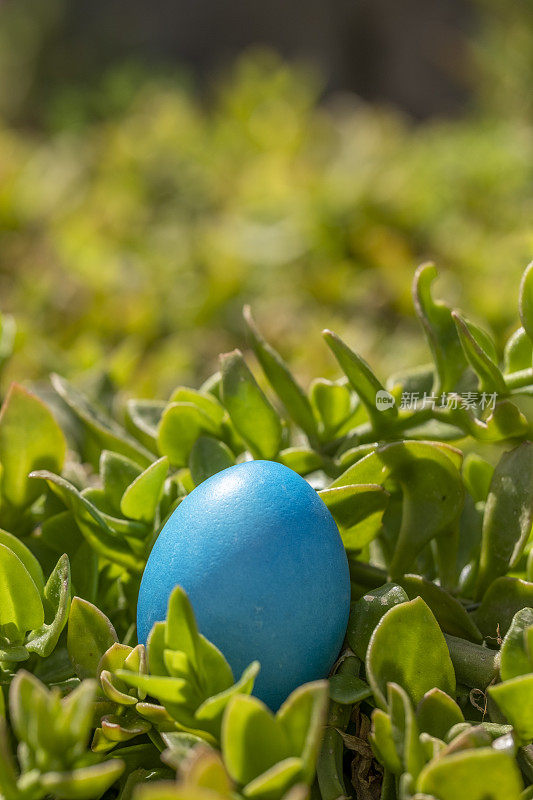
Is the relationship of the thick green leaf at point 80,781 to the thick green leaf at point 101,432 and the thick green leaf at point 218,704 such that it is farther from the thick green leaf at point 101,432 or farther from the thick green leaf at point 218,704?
the thick green leaf at point 101,432

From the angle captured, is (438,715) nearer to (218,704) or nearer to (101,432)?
(218,704)

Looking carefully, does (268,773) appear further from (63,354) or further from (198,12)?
(198,12)

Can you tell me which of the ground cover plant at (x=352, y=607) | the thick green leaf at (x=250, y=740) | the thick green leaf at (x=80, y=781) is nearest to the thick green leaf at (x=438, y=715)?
the ground cover plant at (x=352, y=607)

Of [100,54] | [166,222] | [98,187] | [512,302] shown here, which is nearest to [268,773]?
[512,302]

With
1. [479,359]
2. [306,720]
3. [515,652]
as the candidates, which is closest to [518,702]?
[515,652]

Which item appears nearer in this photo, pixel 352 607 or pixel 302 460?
pixel 352 607

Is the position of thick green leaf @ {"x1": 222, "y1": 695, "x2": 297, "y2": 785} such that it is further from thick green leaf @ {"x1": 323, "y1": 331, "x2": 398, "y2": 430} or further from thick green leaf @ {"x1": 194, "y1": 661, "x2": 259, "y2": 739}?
thick green leaf @ {"x1": 323, "y1": 331, "x2": 398, "y2": 430}

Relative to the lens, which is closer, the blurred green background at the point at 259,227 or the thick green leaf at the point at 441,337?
the thick green leaf at the point at 441,337

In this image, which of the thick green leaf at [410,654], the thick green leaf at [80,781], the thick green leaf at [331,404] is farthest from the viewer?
the thick green leaf at [331,404]
